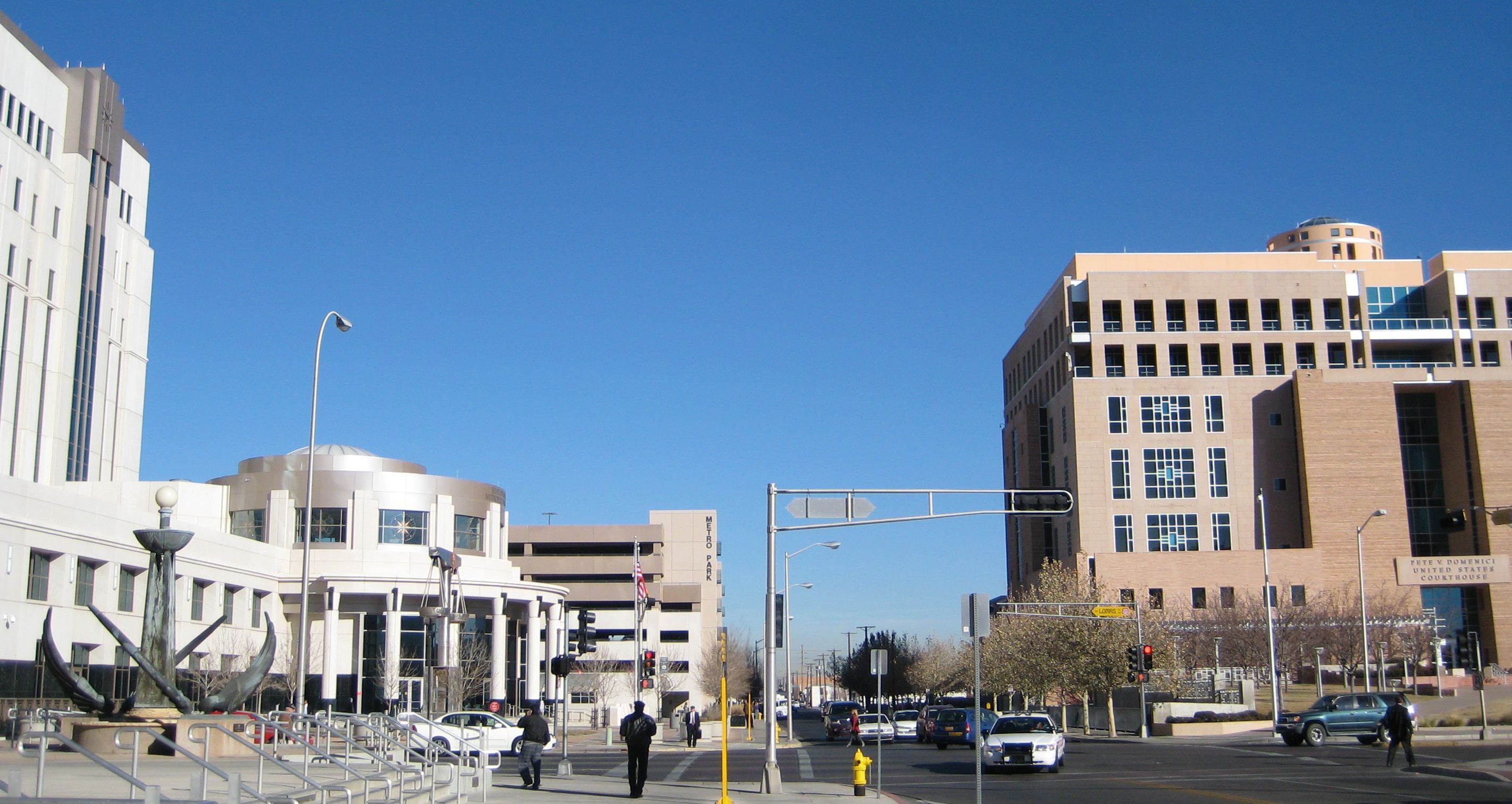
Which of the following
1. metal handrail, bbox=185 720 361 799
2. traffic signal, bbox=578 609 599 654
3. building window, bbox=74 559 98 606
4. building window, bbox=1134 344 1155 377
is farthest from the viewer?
building window, bbox=1134 344 1155 377

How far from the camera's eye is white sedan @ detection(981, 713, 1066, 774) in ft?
99.7

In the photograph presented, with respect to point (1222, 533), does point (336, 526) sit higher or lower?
lower

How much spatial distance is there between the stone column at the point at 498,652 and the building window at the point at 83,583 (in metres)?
24.5

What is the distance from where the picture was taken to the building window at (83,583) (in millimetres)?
45625

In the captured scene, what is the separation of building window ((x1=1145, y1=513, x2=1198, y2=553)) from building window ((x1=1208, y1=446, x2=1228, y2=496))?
2.40m

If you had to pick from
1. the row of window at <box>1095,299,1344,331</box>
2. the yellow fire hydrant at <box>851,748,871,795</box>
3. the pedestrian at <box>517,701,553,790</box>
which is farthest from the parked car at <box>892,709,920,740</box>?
the row of window at <box>1095,299,1344,331</box>

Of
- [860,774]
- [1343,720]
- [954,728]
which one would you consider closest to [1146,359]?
[954,728]

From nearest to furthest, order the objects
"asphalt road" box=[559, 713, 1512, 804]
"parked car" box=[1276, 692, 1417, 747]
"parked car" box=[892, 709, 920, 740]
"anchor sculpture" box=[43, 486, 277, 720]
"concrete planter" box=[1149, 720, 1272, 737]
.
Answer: "anchor sculpture" box=[43, 486, 277, 720], "asphalt road" box=[559, 713, 1512, 804], "parked car" box=[1276, 692, 1417, 747], "concrete planter" box=[1149, 720, 1272, 737], "parked car" box=[892, 709, 920, 740]

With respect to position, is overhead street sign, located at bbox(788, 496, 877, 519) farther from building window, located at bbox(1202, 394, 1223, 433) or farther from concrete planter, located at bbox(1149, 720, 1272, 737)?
building window, located at bbox(1202, 394, 1223, 433)

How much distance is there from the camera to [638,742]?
2130 centimetres

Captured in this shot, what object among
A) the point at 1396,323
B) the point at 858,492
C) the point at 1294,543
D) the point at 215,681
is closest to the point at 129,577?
the point at 215,681

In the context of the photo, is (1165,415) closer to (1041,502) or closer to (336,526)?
(336,526)

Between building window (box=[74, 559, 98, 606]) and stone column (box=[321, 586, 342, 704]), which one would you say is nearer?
building window (box=[74, 559, 98, 606])

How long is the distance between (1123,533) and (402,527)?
4787 cm
